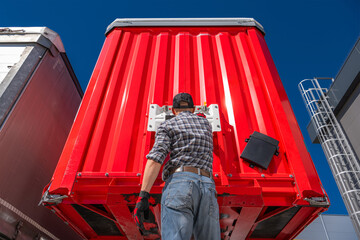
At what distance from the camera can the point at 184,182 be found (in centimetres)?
182

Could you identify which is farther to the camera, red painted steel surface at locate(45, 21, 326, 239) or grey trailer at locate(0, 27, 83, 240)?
grey trailer at locate(0, 27, 83, 240)

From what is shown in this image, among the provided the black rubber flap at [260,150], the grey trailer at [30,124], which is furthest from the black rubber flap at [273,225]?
the grey trailer at [30,124]

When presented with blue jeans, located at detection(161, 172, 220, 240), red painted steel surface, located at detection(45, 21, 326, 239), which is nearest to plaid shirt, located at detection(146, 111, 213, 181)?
blue jeans, located at detection(161, 172, 220, 240)

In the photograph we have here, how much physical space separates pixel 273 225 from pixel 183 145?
2192 millimetres

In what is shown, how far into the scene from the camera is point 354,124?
6594 millimetres

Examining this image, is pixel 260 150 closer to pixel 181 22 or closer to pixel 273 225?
pixel 273 225

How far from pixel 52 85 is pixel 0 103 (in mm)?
1247

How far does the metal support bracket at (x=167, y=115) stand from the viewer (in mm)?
2965

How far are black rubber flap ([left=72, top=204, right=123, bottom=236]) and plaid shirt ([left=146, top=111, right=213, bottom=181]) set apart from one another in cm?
145

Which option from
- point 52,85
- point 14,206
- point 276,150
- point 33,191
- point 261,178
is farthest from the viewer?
point 52,85

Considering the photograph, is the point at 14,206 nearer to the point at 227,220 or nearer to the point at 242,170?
the point at 227,220

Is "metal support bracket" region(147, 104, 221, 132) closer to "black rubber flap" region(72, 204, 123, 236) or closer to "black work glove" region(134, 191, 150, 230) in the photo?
"black work glove" region(134, 191, 150, 230)

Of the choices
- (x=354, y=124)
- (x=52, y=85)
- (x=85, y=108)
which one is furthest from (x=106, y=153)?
(x=354, y=124)

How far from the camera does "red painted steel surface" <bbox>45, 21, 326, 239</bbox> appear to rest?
101 inches
